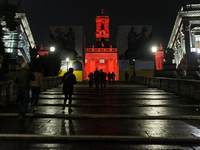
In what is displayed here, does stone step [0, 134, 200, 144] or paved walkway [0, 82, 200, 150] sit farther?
stone step [0, 134, 200, 144]

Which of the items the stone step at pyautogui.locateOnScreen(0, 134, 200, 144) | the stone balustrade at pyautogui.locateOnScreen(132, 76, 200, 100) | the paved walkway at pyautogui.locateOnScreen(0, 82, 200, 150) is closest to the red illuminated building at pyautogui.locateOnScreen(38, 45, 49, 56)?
the stone balustrade at pyautogui.locateOnScreen(132, 76, 200, 100)

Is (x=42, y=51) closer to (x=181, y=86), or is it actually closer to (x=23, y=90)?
(x=181, y=86)

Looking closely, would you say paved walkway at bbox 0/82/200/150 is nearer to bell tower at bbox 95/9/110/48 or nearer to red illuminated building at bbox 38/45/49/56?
red illuminated building at bbox 38/45/49/56

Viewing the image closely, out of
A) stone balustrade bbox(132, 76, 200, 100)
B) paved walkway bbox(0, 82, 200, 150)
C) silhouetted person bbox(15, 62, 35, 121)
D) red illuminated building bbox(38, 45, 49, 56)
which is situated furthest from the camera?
red illuminated building bbox(38, 45, 49, 56)

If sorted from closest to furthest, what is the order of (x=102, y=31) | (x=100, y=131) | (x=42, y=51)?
1. (x=100, y=131)
2. (x=42, y=51)
3. (x=102, y=31)

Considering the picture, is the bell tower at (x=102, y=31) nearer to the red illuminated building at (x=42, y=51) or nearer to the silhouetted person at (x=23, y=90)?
the red illuminated building at (x=42, y=51)

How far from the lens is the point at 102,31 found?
77625mm

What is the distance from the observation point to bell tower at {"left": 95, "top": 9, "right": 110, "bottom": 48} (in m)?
77.7

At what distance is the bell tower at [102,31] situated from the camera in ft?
255

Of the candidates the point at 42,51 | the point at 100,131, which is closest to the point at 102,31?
the point at 42,51

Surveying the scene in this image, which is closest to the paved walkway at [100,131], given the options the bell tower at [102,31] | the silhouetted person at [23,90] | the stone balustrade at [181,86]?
the silhouetted person at [23,90]

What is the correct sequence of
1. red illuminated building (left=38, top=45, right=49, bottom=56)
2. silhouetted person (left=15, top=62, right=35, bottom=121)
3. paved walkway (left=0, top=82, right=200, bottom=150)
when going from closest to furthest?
1. paved walkway (left=0, top=82, right=200, bottom=150)
2. silhouetted person (left=15, top=62, right=35, bottom=121)
3. red illuminated building (left=38, top=45, right=49, bottom=56)

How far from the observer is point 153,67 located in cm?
3616

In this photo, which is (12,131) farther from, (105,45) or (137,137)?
(105,45)
